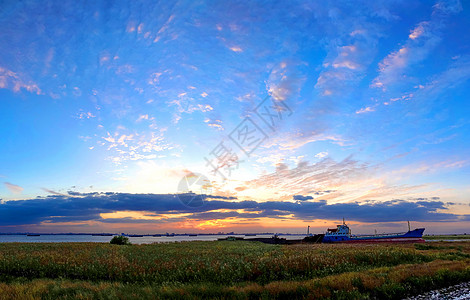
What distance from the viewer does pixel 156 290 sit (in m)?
14.5

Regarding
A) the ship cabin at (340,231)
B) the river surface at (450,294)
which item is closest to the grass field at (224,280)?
the river surface at (450,294)

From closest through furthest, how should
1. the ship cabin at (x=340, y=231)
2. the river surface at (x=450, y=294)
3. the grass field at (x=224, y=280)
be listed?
the river surface at (x=450, y=294)
the grass field at (x=224, y=280)
the ship cabin at (x=340, y=231)

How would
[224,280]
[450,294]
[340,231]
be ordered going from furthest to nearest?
[340,231]
[224,280]
[450,294]

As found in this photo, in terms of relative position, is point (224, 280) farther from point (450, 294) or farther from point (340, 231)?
point (340, 231)

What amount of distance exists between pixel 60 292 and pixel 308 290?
13314 mm

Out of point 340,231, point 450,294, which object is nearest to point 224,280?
point 450,294

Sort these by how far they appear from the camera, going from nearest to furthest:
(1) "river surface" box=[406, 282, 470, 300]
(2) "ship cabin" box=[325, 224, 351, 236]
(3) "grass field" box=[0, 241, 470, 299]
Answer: (1) "river surface" box=[406, 282, 470, 300] < (3) "grass field" box=[0, 241, 470, 299] < (2) "ship cabin" box=[325, 224, 351, 236]

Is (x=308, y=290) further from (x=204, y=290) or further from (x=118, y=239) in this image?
(x=118, y=239)

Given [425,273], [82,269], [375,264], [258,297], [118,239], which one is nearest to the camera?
[258,297]

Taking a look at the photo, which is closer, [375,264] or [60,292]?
[60,292]

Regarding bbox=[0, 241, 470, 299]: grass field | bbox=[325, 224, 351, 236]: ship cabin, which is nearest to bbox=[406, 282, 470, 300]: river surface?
bbox=[0, 241, 470, 299]: grass field

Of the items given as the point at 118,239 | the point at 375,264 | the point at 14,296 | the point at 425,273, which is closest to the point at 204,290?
the point at 14,296

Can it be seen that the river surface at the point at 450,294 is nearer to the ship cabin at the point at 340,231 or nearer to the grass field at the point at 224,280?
the grass field at the point at 224,280

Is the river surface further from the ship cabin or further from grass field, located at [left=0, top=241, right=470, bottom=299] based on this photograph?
the ship cabin
